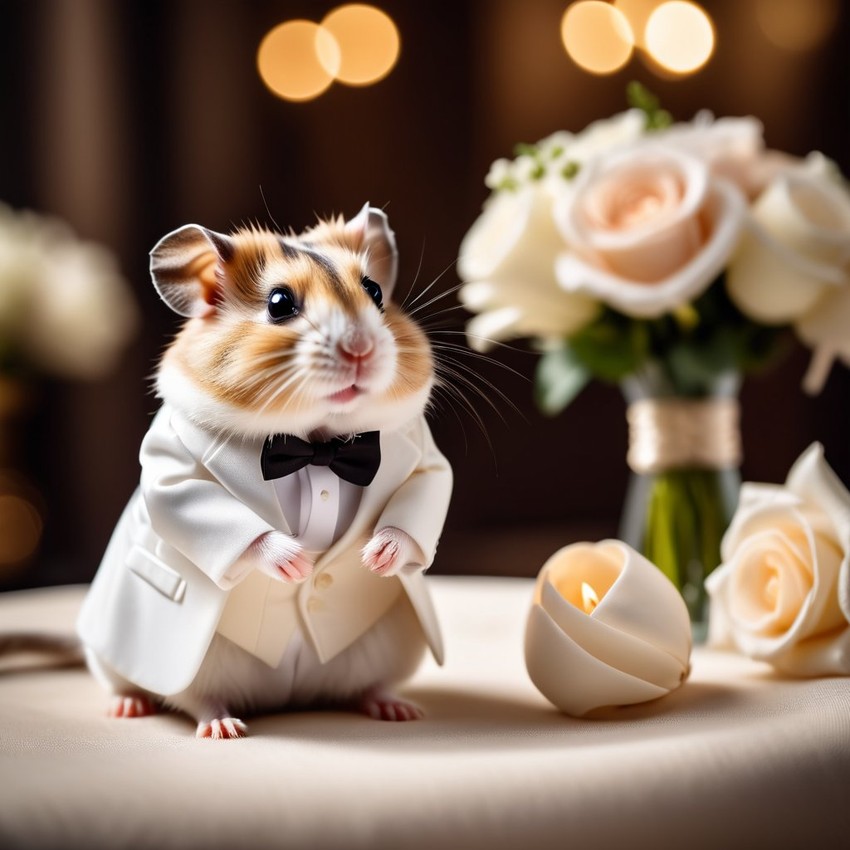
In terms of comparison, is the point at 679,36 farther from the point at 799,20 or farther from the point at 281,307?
the point at 281,307

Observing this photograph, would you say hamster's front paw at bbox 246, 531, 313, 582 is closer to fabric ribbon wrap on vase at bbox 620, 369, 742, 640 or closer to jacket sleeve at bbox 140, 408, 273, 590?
jacket sleeve at bbox 140, 408, 273, 590

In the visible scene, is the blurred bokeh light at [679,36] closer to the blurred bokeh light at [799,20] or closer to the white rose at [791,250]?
the blurred bokeh light at [799,20]

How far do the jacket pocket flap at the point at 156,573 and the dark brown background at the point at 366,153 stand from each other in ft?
5.18

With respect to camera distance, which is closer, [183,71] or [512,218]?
[512,218]

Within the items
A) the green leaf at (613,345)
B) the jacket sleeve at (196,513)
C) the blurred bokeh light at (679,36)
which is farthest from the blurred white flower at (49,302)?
the blurred bokeh light at (679,36)

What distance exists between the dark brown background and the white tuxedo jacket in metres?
1.53

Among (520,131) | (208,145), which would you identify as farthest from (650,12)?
(208,145)

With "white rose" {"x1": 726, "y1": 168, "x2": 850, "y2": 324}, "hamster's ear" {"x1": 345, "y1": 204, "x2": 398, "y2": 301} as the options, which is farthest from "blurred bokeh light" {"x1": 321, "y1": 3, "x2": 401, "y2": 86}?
"hamster's ear" {"x1": 345, "y1": 204, "x2": 398, "y2": 301}

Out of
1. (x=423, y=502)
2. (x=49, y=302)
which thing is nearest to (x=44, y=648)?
(x=423, y=502)

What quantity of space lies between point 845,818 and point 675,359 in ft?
2.10

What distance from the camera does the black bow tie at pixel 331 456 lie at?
81cm

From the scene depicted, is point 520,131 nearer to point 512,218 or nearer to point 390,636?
point 512,218

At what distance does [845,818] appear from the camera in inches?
26.8

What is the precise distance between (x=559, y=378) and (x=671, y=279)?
0.25m
